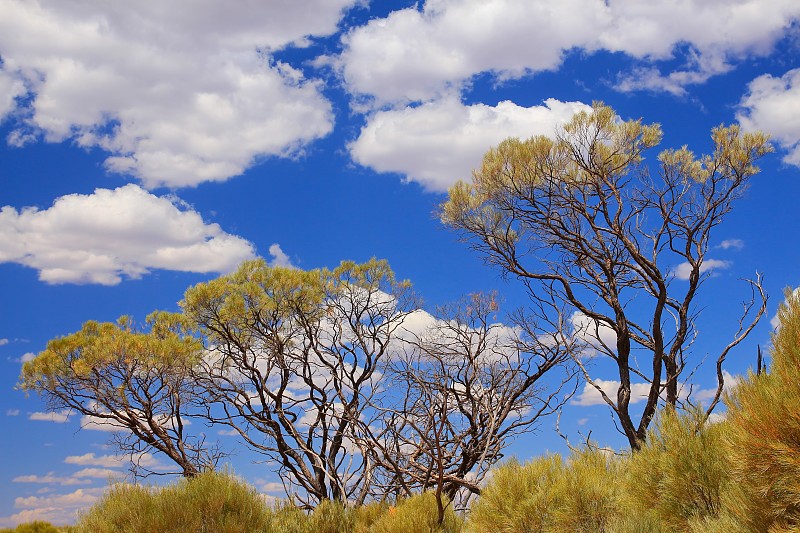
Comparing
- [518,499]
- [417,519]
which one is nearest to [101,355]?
[417,519]

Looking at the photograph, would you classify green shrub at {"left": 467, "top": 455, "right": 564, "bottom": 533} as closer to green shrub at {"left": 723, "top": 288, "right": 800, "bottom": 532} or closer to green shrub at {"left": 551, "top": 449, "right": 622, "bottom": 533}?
green shrub at {"left": 551, "top": 449, "right": 622, "bottom": 533}

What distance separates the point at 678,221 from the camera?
36.1ft

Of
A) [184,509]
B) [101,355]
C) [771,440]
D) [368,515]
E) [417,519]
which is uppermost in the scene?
[101,355]

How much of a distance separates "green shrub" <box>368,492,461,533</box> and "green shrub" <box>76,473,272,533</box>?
1.75 metres

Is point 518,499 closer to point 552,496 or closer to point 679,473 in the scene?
point 552,496

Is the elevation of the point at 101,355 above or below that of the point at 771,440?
above

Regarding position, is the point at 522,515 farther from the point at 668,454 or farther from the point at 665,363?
the point at 665,363

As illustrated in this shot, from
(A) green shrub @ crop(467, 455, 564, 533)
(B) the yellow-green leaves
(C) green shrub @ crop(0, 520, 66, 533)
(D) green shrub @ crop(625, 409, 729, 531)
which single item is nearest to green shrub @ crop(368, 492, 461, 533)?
(A) green shrub @ crop(467, 455, 564, 533)

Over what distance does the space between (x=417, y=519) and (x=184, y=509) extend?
9.79 feet

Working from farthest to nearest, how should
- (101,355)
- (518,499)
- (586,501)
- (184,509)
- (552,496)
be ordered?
(101,355) < (184,509) < (518,499) < (552,496) < (586,501)

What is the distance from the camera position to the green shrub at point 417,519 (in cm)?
823

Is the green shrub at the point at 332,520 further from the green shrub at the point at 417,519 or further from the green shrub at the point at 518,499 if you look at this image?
the green shrub at the point at 518,499

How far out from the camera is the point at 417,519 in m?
8.26

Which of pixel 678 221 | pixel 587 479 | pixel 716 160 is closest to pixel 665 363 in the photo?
pixel 678 221
